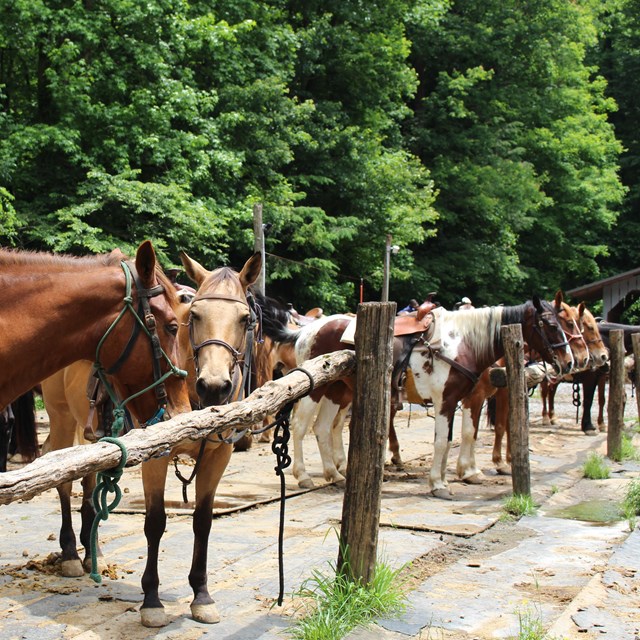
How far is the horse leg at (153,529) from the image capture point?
4438 millimetres

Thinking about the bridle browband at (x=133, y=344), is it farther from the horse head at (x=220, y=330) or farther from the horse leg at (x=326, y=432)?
the horse leg at (x=326, y=432)

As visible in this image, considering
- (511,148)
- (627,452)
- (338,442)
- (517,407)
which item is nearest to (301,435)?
(338,442)

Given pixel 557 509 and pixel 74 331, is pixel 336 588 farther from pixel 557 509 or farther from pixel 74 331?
pixel 557 509

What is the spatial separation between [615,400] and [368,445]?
780cm

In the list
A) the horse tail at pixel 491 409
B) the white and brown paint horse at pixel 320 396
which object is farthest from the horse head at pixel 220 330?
the horse tail at pixel 491 409

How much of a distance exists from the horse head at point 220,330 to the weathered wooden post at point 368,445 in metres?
0.74

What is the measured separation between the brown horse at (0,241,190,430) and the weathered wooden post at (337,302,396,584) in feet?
3.36

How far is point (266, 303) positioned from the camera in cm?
930

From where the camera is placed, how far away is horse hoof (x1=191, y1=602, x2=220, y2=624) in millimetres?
4446

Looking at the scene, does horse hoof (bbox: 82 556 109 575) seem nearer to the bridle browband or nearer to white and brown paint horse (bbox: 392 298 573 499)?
the bridle browband

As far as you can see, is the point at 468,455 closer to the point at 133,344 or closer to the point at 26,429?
the point at 26,429

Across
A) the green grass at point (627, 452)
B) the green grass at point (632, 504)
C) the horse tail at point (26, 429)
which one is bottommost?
the green grass at point (627, 452)

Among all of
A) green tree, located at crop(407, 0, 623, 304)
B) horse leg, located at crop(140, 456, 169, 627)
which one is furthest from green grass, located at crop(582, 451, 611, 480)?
green tree, located at crop(407, 0, 623, 304)

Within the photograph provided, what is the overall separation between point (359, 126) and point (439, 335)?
61.6ft
